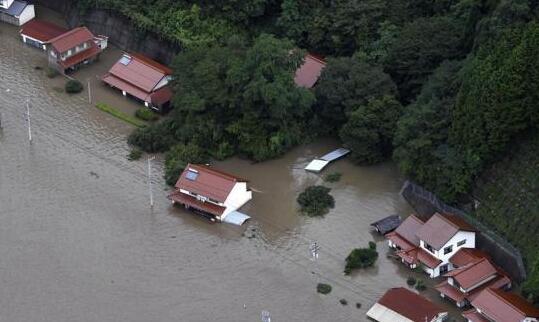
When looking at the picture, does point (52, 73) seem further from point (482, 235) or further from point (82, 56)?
point (482, 235)

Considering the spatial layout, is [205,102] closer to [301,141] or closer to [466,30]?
[301,141]

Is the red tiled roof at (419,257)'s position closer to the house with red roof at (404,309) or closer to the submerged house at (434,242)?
the submerged house at (434,242)

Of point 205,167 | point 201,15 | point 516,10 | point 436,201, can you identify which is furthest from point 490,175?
point 201,15

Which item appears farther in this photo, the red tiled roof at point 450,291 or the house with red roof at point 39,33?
the house with red roof at point 39,33

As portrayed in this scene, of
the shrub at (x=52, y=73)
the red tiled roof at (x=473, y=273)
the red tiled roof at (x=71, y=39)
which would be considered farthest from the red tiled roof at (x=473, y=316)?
the red tiled roof at (x=71, y=39)

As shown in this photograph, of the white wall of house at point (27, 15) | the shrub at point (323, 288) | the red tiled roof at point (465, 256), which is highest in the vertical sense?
the red tiled roof at point (465, 256)

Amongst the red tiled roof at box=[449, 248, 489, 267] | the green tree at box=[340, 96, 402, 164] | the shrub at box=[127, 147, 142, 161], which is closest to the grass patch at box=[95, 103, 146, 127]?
the shrub at box=[127, 147, 142, 161]
